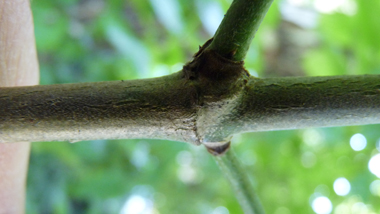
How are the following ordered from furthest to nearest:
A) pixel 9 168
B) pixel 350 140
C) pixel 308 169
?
pixel 308 169 → pixel 350 140 → pixel 9 168

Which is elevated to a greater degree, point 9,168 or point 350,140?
point 350,140

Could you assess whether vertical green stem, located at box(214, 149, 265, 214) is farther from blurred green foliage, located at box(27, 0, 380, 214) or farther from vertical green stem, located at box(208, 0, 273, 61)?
blurred green foliage, located at box(27, 0, 380, 214)

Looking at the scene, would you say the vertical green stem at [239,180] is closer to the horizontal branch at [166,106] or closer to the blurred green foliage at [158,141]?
the horizontal branch at [166,106]

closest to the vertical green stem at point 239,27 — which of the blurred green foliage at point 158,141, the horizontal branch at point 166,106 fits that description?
the horizontal branch at point 166,106

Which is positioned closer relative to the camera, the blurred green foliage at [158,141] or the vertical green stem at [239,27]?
the vertical green stem at [239,27]

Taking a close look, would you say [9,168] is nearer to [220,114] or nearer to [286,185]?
[220,114]

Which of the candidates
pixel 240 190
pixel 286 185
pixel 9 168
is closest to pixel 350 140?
pixel 286 185

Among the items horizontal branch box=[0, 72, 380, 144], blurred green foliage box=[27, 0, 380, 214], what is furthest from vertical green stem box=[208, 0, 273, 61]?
blurred green foliage box=[27, 0, 380, 214]
